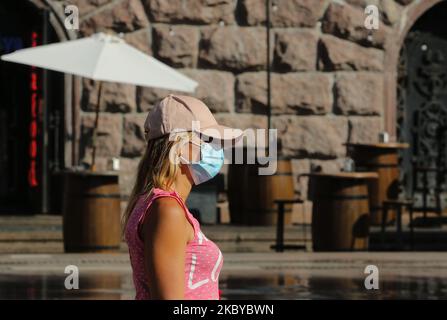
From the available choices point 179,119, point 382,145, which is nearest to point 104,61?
point 382,145

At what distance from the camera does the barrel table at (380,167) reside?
718 inches

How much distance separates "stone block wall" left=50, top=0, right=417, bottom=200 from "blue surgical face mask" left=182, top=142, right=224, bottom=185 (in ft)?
46.4

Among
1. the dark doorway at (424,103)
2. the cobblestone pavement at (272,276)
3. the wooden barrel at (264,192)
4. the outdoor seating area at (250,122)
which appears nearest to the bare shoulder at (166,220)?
the cobblestone pavement at (272,276)

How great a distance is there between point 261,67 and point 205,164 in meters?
14.8

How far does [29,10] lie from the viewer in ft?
62.1

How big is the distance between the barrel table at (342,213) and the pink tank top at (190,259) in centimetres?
1142

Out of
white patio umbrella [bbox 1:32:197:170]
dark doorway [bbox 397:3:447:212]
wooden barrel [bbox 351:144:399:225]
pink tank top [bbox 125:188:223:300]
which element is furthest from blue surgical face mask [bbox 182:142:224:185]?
dark doorway [bbox 397:3:447:212]

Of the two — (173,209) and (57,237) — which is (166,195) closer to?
(173,209)
